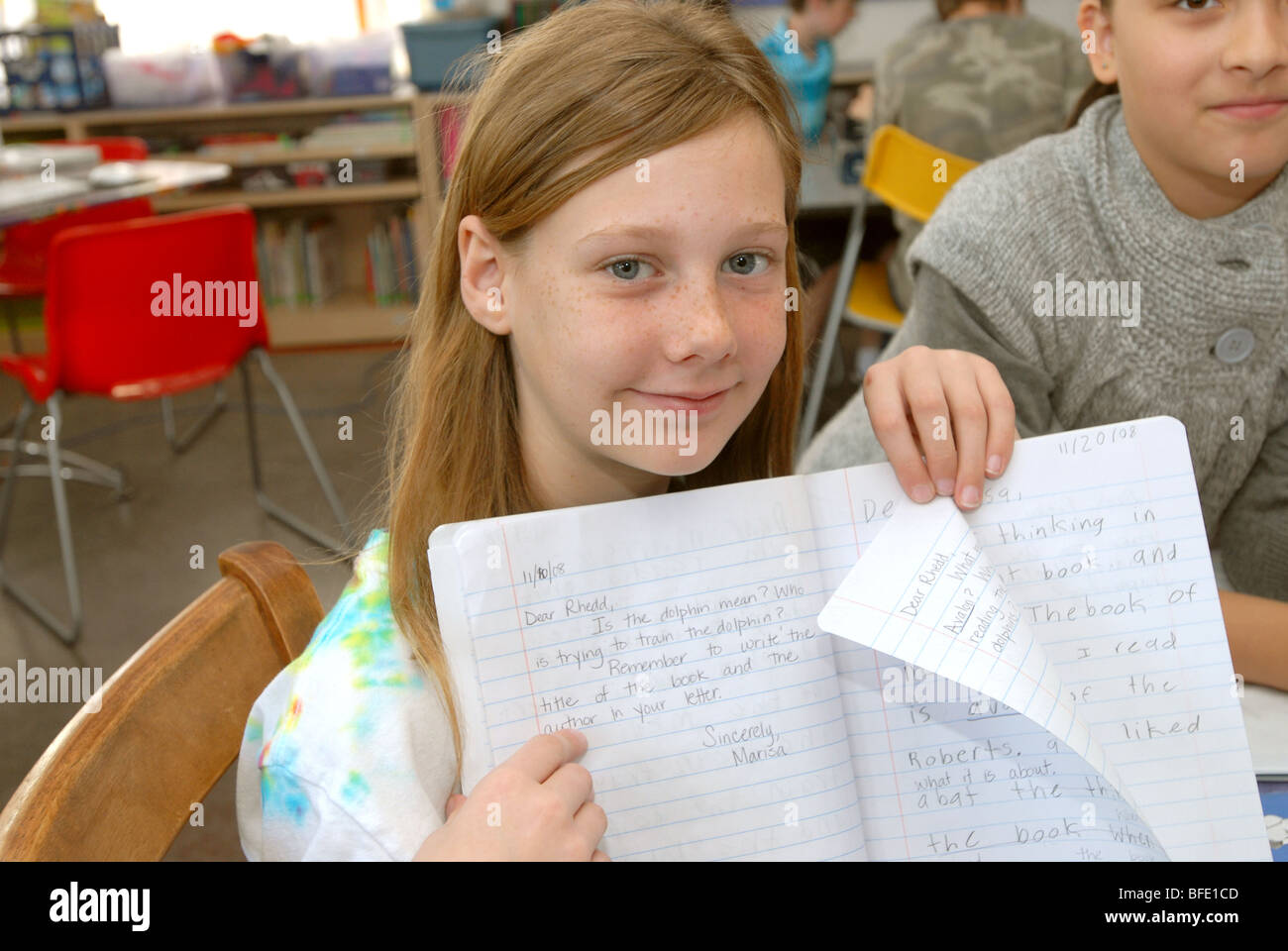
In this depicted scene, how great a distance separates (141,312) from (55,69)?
284 centimetres

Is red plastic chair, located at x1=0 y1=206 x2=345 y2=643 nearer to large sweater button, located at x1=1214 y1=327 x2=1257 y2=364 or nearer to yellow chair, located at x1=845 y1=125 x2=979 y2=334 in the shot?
yellow chair, located at x1=845 y1=125 x2=979 y2=334

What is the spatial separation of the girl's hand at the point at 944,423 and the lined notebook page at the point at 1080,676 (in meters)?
0.01

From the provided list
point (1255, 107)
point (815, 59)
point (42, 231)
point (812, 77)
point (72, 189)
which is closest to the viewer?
point (1255, 107)

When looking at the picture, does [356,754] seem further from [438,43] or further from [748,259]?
[438,43]

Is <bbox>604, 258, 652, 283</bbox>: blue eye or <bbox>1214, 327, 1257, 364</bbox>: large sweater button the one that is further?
<bbox>1214, 327, 1257, 364</bbox>: large sweater button

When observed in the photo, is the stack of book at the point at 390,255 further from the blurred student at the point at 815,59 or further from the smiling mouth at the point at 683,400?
the smiling mouth at the point at 683,400

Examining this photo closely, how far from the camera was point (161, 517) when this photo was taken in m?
3.11

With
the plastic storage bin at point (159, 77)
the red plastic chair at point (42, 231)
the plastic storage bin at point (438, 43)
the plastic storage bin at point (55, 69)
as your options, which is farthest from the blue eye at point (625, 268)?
the plastic storage bin at point (55, 69)

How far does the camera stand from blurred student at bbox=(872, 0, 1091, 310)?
98.5 inches

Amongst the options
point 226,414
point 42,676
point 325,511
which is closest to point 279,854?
point 42,676

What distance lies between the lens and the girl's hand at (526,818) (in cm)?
60

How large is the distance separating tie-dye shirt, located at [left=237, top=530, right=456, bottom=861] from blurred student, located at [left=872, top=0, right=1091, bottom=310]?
1.96m

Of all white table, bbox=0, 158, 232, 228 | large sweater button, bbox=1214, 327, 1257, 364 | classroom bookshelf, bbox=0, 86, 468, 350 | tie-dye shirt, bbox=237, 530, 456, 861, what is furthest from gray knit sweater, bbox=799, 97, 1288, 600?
classroom bookshelf, bbox=0, 86, 468, 350

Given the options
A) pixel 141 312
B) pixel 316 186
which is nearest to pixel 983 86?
pixel 141 312
